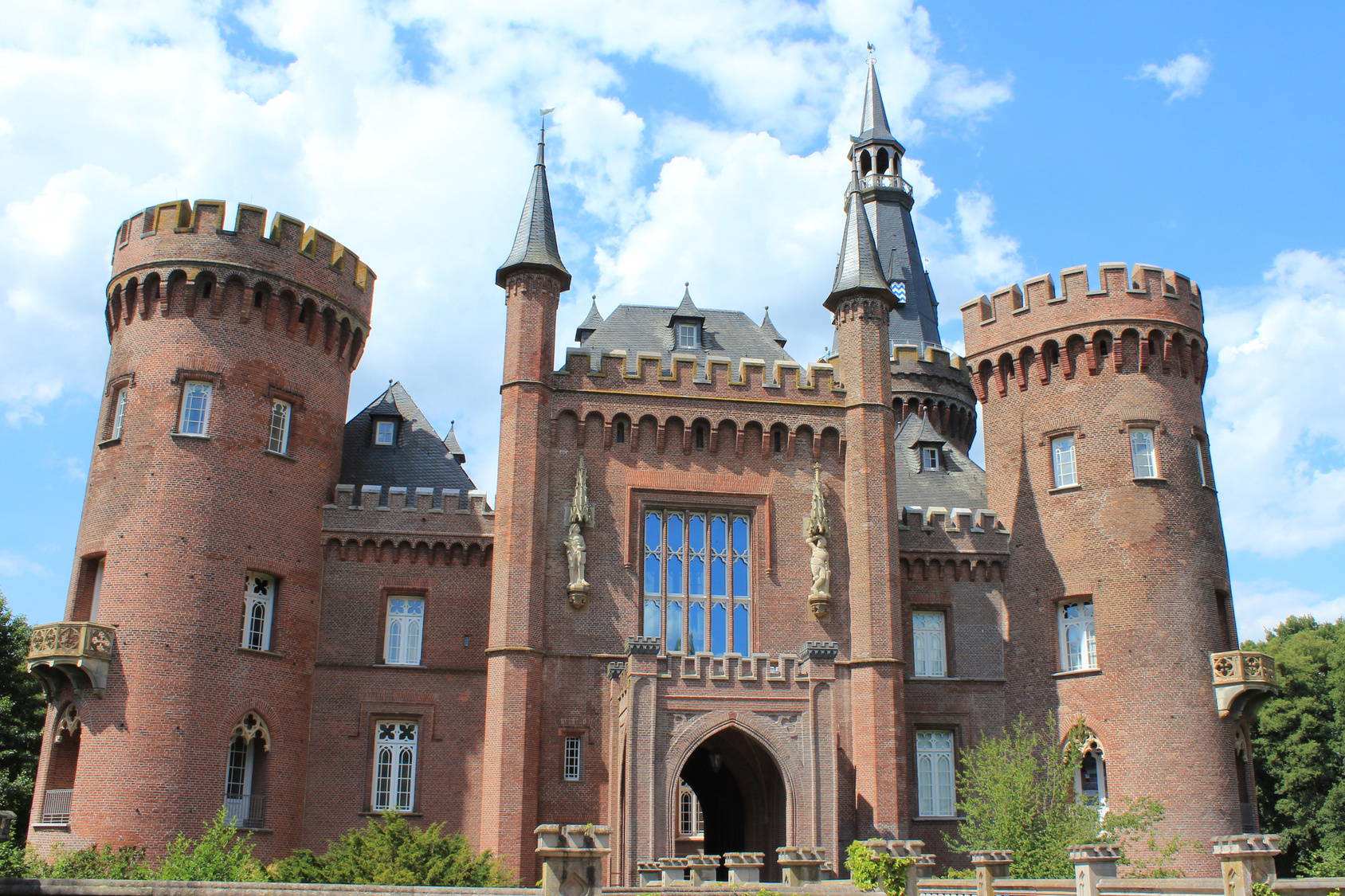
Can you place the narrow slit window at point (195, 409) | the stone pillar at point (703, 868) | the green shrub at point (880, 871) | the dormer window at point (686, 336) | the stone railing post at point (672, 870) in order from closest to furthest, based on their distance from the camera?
the green shrub at point (880, 871), the stone railing post at point (672, 870), the stone pillar at point (703, 868), the narrow slit window at point (195, 409), the dormer window at point (686, 336)

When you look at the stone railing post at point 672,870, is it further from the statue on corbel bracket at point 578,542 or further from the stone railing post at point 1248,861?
the stone railing post at point 1248,861

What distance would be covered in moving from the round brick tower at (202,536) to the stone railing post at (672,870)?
982cm

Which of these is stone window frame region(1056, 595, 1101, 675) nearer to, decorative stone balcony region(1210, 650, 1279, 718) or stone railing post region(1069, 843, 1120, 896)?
decorative stone balcony region(1210, 650, 1279, 718)

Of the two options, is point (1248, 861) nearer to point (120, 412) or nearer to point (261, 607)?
point (261, 607)

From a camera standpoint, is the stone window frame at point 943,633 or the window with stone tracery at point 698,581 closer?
the window with stone tracery at point 698,581

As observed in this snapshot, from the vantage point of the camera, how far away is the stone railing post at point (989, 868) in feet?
71.3

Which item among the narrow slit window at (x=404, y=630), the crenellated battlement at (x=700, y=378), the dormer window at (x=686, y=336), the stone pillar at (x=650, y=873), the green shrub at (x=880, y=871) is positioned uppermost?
the dormer window at (x=686, y=336)

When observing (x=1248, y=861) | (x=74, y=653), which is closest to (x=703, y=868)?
(x=1248, y=861)

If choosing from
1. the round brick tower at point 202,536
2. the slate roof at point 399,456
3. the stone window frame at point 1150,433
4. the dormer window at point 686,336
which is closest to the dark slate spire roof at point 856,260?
the dormer window at point 686,336

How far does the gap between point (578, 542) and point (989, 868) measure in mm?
11846

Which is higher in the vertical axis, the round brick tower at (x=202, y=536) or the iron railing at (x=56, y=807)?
the round brick tower at (x=202, y=536)

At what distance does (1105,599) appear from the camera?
29719 mm

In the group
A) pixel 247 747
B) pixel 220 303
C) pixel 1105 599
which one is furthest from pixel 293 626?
pixel 1105 599

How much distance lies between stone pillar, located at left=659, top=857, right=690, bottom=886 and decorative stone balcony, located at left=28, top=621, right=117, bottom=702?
12862mm
